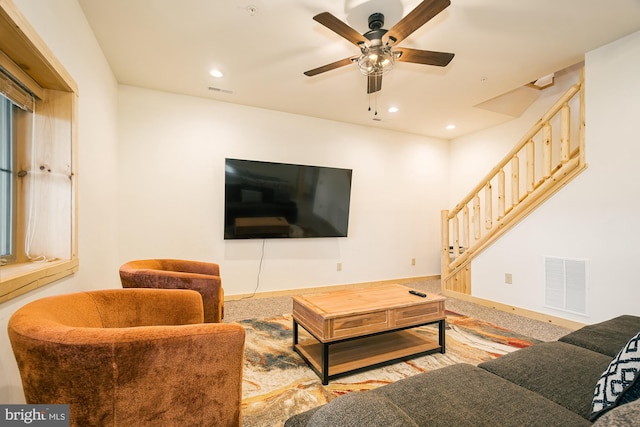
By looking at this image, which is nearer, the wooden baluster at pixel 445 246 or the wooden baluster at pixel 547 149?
the wooden baluster at pixel 547 149

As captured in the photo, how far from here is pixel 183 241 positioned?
3.79 meters

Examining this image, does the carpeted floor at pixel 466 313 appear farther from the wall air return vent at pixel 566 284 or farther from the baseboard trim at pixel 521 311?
the wall air return vent at pixel 566 284

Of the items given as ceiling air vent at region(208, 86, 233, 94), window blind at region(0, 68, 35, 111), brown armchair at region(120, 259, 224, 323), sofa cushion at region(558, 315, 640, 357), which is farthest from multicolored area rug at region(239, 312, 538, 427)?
ceiling air vent at region(208, 86, 233, 94)

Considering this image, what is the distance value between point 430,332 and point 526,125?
3591 mm

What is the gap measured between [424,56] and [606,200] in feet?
7.37

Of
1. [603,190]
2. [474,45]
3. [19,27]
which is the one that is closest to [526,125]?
[603,190]

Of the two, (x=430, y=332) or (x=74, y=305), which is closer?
(x=74, y=305)

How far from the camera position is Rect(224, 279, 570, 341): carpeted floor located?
2.95 m

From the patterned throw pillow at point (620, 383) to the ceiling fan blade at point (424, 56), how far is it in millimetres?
2089

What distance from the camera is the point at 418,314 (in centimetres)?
236

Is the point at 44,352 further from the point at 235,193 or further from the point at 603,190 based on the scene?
the point at 603,190

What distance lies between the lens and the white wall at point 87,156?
137 centimetres

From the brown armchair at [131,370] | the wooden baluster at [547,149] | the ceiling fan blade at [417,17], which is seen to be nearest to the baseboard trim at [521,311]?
the wooden baluster at [547,149]

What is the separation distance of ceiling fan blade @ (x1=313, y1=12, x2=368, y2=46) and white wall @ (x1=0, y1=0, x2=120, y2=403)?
151cm
